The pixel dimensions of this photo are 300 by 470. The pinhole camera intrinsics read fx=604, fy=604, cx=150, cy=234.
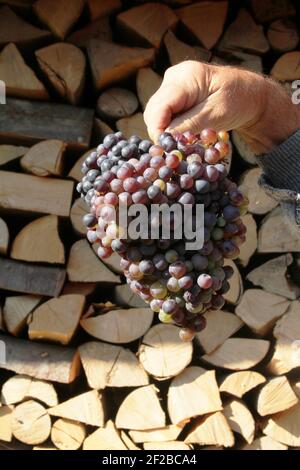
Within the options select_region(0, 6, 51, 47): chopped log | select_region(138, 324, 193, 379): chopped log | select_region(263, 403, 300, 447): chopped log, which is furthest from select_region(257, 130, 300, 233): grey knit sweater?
select_region(0, 6, 51, 47): chopped log

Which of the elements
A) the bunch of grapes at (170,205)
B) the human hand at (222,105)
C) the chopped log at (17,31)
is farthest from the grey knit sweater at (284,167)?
the chopped log at (17,31)

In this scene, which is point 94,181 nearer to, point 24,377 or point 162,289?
point 162,289

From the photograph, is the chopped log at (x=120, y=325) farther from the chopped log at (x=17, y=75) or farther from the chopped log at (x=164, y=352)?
the chopped log at (x=17, y=75)

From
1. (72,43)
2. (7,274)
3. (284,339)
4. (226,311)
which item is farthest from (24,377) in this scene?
(72,43)

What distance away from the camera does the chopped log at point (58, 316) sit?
1617 mm

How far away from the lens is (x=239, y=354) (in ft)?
5.36

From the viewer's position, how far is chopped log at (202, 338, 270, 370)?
1621 millimetres

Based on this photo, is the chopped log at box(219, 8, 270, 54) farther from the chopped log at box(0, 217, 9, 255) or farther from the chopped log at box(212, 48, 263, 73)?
the chopped log at box(0, 217, 9, 255)

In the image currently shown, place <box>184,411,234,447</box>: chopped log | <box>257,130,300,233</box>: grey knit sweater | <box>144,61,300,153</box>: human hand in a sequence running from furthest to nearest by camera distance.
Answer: <box>184,411,234,447</box>: chopped log, <box>257,130,300,233</box>: grey knit sweater, <box>144,61,300,153</box>: human hand

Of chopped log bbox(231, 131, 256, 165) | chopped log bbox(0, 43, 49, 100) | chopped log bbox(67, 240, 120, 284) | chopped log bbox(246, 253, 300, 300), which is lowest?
chopped log bbox(67, 240, 120, 284)

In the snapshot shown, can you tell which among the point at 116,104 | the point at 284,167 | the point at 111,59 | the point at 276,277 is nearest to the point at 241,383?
the point at 276,277

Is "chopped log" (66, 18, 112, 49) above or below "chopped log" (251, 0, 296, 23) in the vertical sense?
below

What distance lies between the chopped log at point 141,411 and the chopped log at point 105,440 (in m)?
0.02

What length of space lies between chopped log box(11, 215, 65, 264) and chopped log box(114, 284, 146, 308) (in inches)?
7.1
